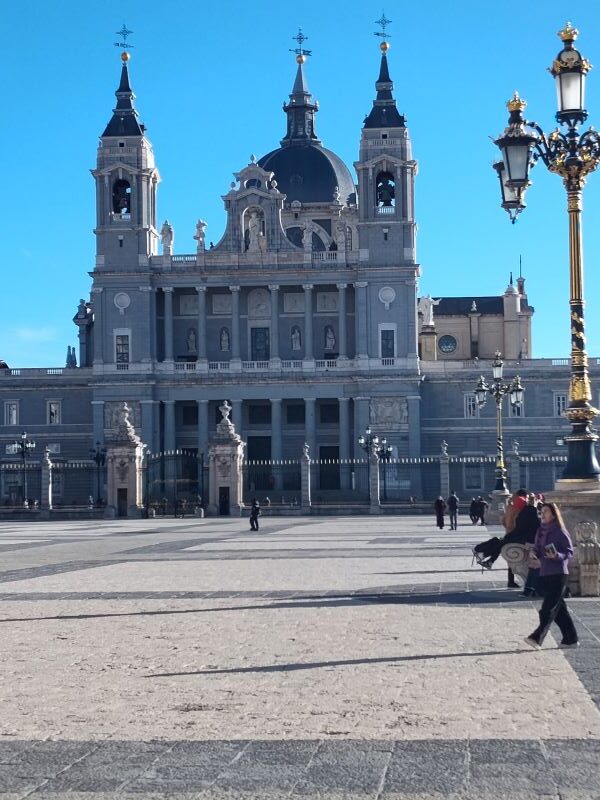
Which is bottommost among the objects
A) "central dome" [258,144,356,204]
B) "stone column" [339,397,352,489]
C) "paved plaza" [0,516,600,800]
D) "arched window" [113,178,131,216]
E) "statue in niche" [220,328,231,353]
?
"paved plaza" [0,516,600,800]

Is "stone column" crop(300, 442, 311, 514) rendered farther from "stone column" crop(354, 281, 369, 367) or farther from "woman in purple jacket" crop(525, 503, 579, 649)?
"woman in purple jacket" crop(525, 503, 579, 649)

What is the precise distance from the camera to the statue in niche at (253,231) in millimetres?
86588

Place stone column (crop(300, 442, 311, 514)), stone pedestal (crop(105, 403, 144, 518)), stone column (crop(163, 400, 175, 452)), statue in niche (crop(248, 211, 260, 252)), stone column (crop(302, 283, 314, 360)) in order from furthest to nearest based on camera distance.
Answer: statue in niche (crop(248, 211, 260, 252)), stone column (crop(302, 283, 314, 360)), stone column (crop(163, 400, 175, 452)), stone column (crop(300, 442, 311, 514)), stone pedestal (crop(105, 403, 144, 518))

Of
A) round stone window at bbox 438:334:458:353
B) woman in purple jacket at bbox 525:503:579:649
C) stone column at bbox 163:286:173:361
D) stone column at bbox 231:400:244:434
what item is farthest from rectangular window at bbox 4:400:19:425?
woman in purple jacket at bbox 525:503:579:649

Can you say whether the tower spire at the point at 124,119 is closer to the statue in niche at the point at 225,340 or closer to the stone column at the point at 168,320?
the stone column at the point at 168,320

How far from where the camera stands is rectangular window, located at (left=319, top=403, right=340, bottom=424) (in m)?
87.5

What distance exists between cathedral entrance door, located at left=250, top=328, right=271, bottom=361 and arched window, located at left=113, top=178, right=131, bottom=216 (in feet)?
38.6

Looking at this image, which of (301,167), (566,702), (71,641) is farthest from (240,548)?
(301,167)

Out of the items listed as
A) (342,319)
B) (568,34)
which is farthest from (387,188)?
(568,34)

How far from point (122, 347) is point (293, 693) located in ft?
250

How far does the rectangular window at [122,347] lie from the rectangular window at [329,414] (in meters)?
13.5

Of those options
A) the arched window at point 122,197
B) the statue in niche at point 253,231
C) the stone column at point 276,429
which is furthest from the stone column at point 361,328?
the arched window at point 122,197

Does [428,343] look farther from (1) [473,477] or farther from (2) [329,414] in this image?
(1) [473,477]

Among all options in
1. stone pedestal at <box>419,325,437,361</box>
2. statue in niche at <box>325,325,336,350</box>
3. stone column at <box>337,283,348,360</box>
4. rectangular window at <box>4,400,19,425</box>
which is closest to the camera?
stone column at <box>337,283,348,360</box>
